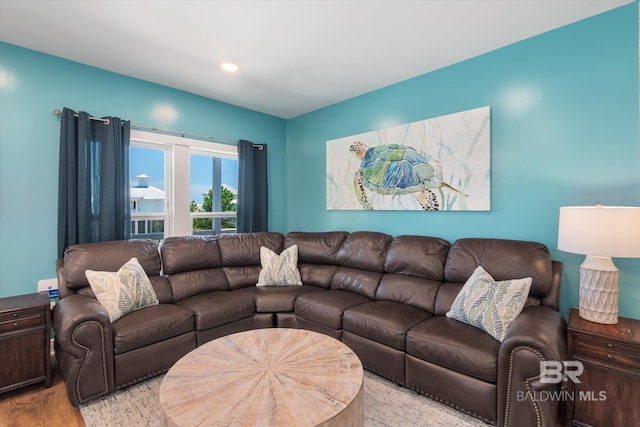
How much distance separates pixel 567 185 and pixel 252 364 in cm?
255

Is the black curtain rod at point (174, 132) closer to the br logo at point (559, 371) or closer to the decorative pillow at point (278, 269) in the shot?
the decorative pillow at point (278, 269)

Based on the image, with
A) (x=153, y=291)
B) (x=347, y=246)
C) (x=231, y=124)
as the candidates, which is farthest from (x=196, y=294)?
(x=231, y=124)

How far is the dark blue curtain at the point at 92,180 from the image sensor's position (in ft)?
8.79

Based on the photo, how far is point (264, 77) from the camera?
123 inches

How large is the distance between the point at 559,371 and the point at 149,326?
2.61m

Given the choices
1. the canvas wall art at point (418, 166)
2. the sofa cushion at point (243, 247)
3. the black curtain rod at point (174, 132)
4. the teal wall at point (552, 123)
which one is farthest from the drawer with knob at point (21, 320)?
the teal wall at point (552, 123)

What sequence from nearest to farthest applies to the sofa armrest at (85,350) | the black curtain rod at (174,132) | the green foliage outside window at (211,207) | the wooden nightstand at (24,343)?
the sofa armrest at (85,350)
the wooden nightstand at (24,343)
the black curtain rod at (174,132)
the green foliage outside window at (211,207)

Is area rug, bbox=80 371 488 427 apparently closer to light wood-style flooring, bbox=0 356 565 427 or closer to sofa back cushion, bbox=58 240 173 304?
light wood-style flooring, bbox=0 356 565 427

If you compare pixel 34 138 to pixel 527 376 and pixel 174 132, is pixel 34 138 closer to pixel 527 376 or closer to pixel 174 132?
pixel 174 132

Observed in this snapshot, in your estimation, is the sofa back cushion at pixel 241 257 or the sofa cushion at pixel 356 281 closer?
the sofa cushion at pixel 356 281

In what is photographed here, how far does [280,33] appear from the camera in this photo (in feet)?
7.66

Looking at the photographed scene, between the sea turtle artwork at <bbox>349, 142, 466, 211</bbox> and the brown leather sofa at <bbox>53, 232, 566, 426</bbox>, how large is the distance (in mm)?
509

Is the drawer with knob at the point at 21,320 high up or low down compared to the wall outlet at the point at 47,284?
down

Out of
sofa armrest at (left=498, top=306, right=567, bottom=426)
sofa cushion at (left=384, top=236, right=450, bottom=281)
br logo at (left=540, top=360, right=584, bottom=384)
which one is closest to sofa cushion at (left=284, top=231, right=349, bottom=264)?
sofa cushion at (left=384, top=236, right=450, bottom=281)
